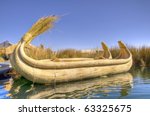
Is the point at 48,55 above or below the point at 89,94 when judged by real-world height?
above

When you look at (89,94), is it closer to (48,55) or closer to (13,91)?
(13,91)

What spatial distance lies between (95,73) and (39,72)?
5.05ft

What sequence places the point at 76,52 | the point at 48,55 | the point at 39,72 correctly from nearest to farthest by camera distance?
1. the point at 39,72
2. the point at 48,55
3. the point at 76,52

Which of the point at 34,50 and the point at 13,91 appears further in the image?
the point at 34,50

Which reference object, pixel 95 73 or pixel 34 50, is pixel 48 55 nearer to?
pixel 34 50

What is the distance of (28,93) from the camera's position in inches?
161

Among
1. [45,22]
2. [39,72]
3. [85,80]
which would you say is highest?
[45,22]

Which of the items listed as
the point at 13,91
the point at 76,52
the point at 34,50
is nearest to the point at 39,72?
the point at 13,91

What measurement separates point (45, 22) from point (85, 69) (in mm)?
1295

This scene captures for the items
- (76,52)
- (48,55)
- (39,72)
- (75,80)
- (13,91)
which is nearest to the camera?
(13,91)

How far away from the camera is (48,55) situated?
6883 millimetres

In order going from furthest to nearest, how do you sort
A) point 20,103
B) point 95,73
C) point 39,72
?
point 95,73, point 39,72, point 20,103

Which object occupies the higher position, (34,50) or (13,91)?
(34,50)

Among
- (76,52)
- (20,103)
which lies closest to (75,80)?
(20,103)
